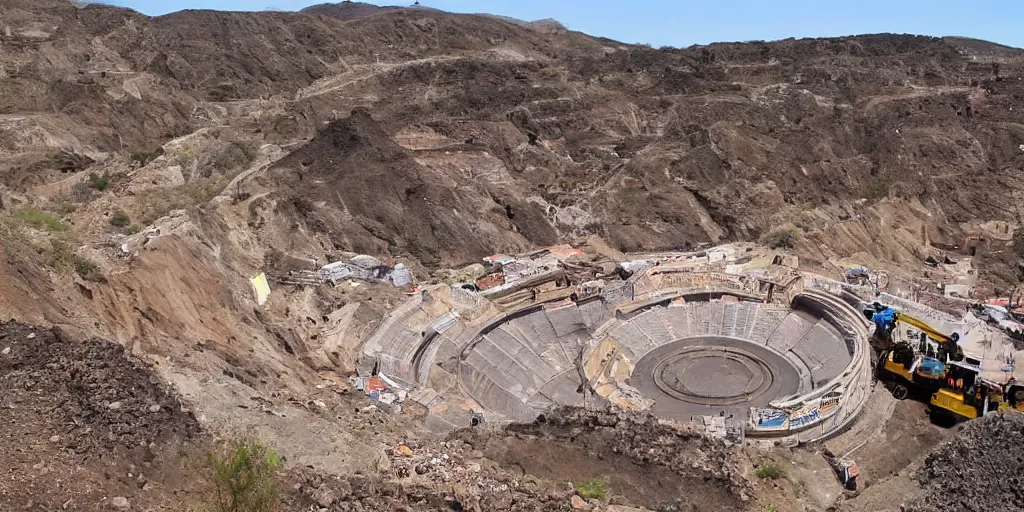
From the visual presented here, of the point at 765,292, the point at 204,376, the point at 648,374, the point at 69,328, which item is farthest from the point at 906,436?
the point at 69,328

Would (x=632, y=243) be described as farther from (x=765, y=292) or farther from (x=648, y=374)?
(x=648, y=374)

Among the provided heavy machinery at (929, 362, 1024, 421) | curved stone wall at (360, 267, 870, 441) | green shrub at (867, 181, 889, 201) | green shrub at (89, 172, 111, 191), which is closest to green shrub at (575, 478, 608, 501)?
curved stone wall at (360, 267, 870, 441)

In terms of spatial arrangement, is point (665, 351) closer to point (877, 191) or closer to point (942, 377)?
point (942, 377)

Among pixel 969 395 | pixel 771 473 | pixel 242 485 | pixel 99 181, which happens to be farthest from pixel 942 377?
pixel 99 181

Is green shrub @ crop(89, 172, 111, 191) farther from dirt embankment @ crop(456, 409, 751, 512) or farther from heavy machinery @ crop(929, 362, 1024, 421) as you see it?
heavy machinery @ crop(929, 362, 1024, 421)

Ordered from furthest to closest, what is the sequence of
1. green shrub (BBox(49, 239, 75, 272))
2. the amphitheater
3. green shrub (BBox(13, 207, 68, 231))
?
1. the amphitheater
2. green shrub (BBox(13, 207, 68, 231))
3. green shrub (BBox(49, 239, 75, 272))
